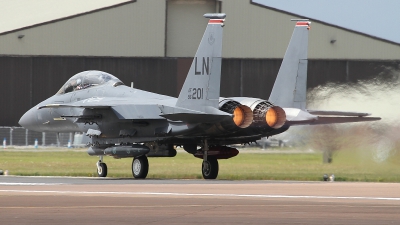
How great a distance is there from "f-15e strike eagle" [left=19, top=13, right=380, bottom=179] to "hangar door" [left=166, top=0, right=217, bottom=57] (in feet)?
94.1

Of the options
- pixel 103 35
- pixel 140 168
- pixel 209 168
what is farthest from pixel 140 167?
pixel 103 35

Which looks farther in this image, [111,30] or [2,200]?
[111,30]

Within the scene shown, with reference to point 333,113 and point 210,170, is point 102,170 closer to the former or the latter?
point 210,170

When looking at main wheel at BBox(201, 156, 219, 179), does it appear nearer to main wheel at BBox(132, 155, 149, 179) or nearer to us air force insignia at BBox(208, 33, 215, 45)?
main wheel at BBox(132, 155, 149, 179)

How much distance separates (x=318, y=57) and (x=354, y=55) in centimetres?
237

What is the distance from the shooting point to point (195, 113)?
24281 millimetres

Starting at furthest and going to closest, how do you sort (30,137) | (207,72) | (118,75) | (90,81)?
(118,75) < (30,137) < (90,81) < (207,72)

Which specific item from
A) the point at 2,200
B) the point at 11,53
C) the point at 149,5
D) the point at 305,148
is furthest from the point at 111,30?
the point at 2,200

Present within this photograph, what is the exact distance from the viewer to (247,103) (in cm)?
2503

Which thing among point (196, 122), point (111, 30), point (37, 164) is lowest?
point (37, 164)

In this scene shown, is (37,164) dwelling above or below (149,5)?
below

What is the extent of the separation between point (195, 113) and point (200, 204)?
8.87m

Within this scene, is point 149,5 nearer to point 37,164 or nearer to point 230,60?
point 230,60

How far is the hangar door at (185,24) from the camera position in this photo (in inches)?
2250
